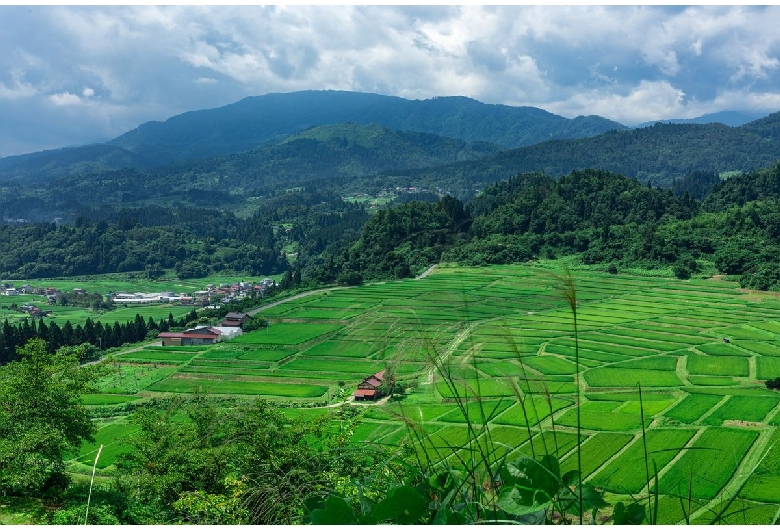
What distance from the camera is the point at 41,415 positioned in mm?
10117

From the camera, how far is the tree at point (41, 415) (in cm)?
901

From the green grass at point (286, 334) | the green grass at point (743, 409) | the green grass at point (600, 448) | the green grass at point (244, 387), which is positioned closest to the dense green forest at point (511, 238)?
the green grass at point (244, 387)

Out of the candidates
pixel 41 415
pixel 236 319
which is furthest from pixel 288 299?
pixel 41 415

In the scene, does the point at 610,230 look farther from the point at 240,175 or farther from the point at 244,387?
the point at 240,175

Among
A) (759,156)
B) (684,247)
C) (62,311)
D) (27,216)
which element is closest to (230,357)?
(62,311)

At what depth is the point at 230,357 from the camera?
3019cm

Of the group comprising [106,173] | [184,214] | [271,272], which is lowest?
[271,272]

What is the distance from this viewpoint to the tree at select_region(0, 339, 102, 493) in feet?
29.6

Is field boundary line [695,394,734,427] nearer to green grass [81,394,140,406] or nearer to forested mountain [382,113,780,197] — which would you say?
green grass [81,394,140,406]

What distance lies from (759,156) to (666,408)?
121 m

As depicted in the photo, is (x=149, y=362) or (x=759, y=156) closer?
(x=149, y=362)

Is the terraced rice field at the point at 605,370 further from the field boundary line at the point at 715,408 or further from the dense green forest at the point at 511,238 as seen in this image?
the dense green forest at the point at 511,238

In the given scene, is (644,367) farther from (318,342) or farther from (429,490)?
(429,490)

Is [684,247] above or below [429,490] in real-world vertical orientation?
below
